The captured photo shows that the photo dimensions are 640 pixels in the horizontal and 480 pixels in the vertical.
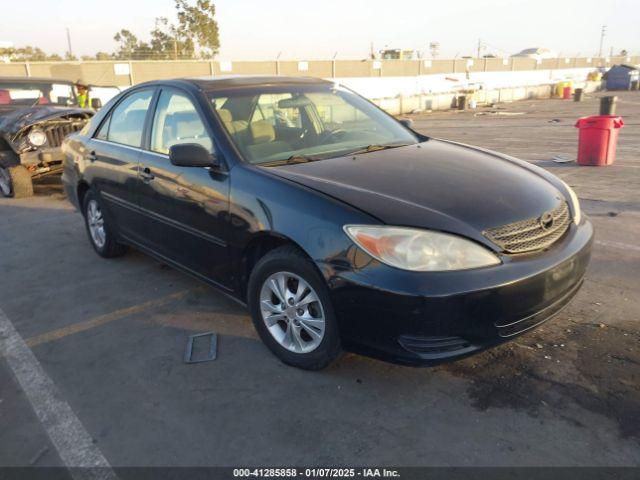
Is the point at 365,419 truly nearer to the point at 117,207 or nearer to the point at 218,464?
the point at 218,464

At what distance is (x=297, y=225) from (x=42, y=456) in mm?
1629

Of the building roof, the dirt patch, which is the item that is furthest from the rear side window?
the dirt patch

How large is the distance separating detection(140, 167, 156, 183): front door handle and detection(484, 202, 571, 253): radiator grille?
2.46 metres

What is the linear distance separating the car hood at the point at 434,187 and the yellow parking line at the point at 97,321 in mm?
1698

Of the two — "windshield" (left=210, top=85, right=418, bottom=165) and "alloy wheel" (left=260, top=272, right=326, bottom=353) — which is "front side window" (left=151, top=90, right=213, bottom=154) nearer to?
"windshield" (left=210, top=85, right=418, bottom=165)

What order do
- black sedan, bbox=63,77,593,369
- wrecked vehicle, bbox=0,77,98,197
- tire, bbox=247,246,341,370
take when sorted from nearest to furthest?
black sedan, bbox=63,77,593,369 → tire, bbox=247,246,341,370 → wrecked vehicle, bbox=0,77,98,197

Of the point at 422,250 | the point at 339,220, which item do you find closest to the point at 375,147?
the point at 339,220

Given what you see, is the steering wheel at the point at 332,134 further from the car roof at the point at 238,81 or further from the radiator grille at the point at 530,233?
the radiator grille at the point at 530,233

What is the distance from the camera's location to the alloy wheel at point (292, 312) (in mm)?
2865

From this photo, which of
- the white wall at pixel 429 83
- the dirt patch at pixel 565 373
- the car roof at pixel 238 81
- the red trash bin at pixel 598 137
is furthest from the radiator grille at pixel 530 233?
the white wall at pixel 429 83

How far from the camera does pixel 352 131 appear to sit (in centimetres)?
389

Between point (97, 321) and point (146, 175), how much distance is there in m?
1.12

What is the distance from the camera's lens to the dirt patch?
2621 millimetres

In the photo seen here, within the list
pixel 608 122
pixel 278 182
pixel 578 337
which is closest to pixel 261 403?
pixel 278 182
